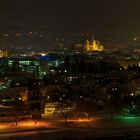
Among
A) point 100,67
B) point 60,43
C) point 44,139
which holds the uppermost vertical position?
point 60,43

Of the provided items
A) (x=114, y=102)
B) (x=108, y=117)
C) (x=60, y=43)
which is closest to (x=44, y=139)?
(x=108, y=117)

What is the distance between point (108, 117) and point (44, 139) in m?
2.68

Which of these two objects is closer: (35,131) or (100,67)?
(35,131)

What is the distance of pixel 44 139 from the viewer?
27.1ft

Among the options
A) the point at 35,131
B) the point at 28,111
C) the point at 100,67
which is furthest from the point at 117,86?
the point at 100,67

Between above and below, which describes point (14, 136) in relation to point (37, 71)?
below

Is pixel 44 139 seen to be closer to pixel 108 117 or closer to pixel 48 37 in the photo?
pixel 108 117

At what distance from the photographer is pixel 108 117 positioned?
412 inches

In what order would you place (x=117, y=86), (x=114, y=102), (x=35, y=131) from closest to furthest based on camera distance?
(x=35, y=131) → (x=114, y=102) → (x=117, y=86)

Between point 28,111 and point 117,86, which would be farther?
point 117,86

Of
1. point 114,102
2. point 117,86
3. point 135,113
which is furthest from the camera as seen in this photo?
point 117,86

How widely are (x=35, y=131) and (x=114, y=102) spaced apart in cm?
369

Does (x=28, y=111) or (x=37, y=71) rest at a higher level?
(x=37, y=71)

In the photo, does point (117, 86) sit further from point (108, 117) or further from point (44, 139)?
point (44, 139)
